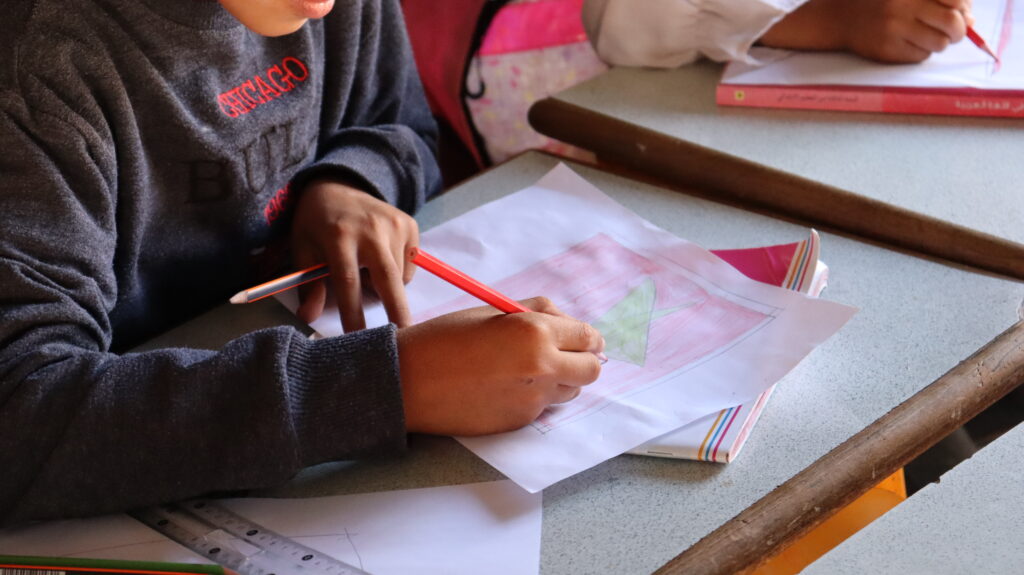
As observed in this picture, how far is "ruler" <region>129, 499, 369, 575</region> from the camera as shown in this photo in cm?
61

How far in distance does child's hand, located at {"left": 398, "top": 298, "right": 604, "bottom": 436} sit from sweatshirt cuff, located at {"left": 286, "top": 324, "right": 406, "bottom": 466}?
19mm

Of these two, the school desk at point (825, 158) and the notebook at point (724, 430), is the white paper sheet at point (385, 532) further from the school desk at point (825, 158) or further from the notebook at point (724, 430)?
the school desk at point (825, 158)

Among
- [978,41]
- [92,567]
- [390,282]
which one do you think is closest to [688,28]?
[978,41]

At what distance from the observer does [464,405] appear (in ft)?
2.28

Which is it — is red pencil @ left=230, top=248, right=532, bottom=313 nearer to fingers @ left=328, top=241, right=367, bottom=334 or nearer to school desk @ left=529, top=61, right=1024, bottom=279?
fingers @ left=328, top=241, right=367, bottom=334

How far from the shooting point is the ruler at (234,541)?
0.61 meters

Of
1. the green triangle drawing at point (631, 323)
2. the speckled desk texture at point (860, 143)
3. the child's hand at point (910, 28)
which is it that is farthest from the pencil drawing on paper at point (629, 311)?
the child's hand at point (910, 28)

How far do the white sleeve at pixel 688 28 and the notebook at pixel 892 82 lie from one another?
3 centimetres

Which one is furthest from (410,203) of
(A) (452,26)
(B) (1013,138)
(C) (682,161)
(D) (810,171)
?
(B) (1013,138)

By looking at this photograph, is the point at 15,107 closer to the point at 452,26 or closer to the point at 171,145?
the point at 171,145

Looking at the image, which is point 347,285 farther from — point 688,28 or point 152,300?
point 688,28

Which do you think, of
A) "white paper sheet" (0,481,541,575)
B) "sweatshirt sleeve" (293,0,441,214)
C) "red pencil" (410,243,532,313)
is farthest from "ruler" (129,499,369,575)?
"sweatshirt sleeve" (293,0,441,214)

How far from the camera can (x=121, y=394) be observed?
66 cm

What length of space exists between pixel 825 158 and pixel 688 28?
30 centimetres
